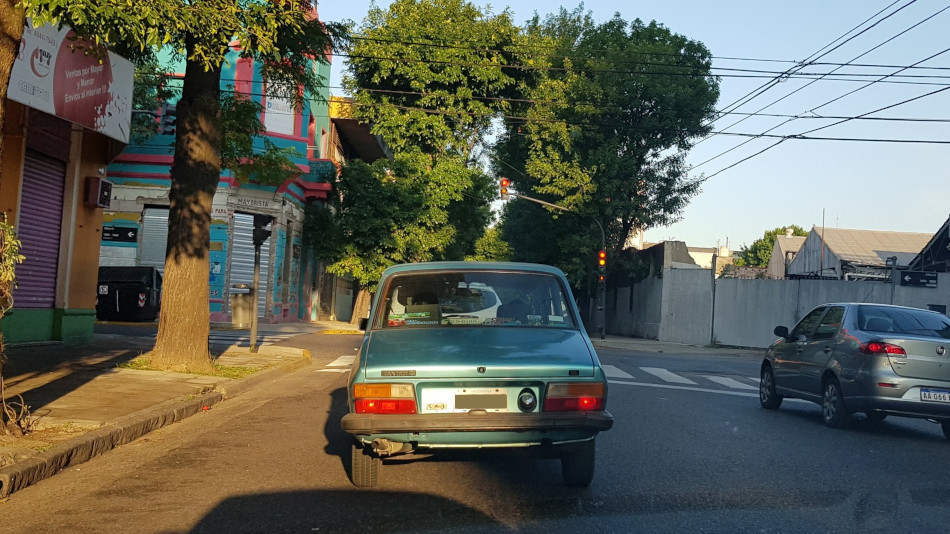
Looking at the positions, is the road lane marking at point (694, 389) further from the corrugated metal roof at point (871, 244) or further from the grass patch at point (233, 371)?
the corrugated metal roof at point (871, 244)

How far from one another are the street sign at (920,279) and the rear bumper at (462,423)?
29.2 m

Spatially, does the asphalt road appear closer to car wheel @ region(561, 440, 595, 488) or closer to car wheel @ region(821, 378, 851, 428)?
car wheel @ region(561, 440, 595, 488)

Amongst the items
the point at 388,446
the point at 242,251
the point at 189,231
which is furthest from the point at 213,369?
the point at 242,251

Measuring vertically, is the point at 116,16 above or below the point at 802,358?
above

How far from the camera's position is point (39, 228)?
560 inches

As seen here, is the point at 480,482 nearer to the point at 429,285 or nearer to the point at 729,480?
the point at 429,285

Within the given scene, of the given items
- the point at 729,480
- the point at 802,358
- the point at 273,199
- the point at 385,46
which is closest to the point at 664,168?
the point at 385,46

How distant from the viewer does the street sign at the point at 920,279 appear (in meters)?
30.2

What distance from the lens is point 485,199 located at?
37.0 meters

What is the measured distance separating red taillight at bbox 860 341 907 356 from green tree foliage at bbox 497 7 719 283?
79.5 ft

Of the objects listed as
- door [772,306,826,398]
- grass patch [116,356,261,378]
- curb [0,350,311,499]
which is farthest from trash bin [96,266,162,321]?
door [772,306,826,398]

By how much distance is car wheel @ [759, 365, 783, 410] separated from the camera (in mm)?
11586

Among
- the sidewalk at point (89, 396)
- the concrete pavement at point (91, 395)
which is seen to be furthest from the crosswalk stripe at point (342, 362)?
the sidewalk at point (89, 396)

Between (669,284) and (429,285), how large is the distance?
2818 centimetres
